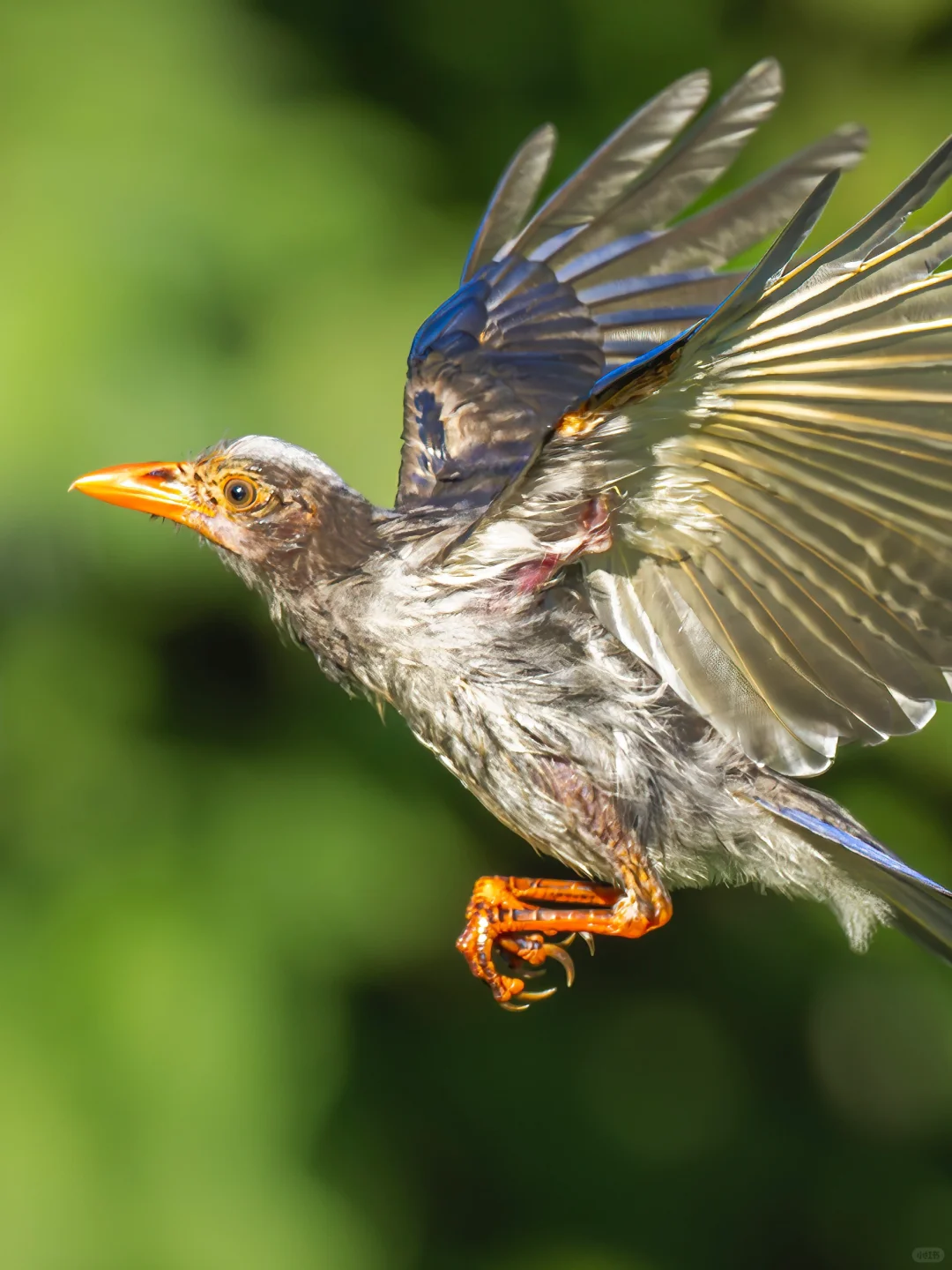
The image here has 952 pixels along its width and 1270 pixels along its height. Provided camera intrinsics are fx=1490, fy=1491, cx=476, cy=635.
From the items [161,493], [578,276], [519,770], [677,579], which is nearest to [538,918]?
[519,770]

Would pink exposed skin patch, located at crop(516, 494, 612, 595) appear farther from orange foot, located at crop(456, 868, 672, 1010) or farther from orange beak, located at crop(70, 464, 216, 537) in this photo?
orange beak, located at crop(70, 464, 216, 537)

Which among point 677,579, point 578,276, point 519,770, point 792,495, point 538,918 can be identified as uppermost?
point 578,276

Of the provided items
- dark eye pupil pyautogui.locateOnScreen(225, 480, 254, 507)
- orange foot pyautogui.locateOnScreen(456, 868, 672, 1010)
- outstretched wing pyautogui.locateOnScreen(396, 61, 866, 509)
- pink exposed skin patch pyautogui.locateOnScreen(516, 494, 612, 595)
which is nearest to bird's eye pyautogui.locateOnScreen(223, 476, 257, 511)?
dark eye pupil pyautogui.locateOnScreen(225, 480, 254, 507)

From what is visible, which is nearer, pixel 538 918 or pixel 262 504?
pixel 538 918

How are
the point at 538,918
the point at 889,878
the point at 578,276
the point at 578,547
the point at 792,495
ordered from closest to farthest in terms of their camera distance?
1. the point at 792,495
2. the point at 578,547
3. the point at 538,918
4. the point at 889,878
5. the point at 578,276

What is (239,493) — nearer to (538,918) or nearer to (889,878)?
(538,918)

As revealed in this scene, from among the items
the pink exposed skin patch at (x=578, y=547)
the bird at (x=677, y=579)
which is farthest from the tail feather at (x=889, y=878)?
the pink exposed skin patch at (x=578, y=547)

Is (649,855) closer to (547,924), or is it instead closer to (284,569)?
(547,924)
